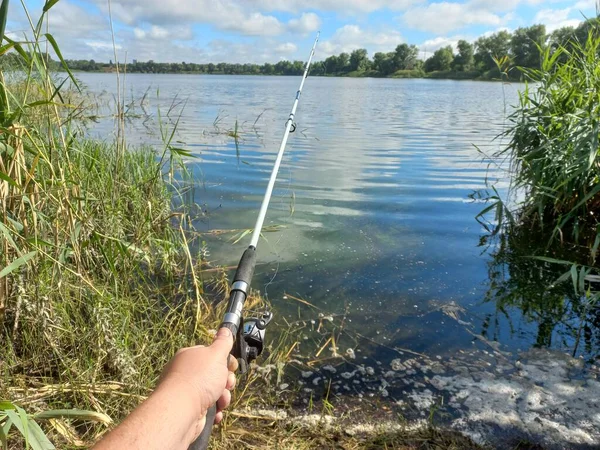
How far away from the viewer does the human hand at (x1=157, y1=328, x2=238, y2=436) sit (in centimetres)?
121

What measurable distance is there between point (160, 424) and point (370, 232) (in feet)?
17.1

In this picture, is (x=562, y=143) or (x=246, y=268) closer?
(x=246, y=268)

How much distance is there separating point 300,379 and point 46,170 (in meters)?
2.19

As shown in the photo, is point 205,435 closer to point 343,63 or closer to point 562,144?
point 562,144

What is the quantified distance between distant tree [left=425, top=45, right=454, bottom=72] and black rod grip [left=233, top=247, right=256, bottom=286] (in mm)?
78246

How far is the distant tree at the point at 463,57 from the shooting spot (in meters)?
67.5

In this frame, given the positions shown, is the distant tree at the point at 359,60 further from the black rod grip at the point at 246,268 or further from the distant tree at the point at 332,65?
the black rod grip at the point at 246,268

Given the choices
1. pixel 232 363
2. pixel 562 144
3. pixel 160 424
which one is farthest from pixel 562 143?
pixel 160 424

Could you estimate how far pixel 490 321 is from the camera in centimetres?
404

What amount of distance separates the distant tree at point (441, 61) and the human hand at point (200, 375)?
259 ft

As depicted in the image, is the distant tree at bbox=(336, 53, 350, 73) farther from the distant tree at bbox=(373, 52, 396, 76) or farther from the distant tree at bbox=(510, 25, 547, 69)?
the distant tree at bbox=(510, 25, 547, 69)

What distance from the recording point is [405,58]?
77.1 m

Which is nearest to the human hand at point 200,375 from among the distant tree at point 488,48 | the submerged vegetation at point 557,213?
the submerged vegetation at point 557,213

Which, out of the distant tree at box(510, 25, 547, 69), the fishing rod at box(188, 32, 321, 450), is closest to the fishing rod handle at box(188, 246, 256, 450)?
the fishing rod at box(188, 32, 321, 450)
